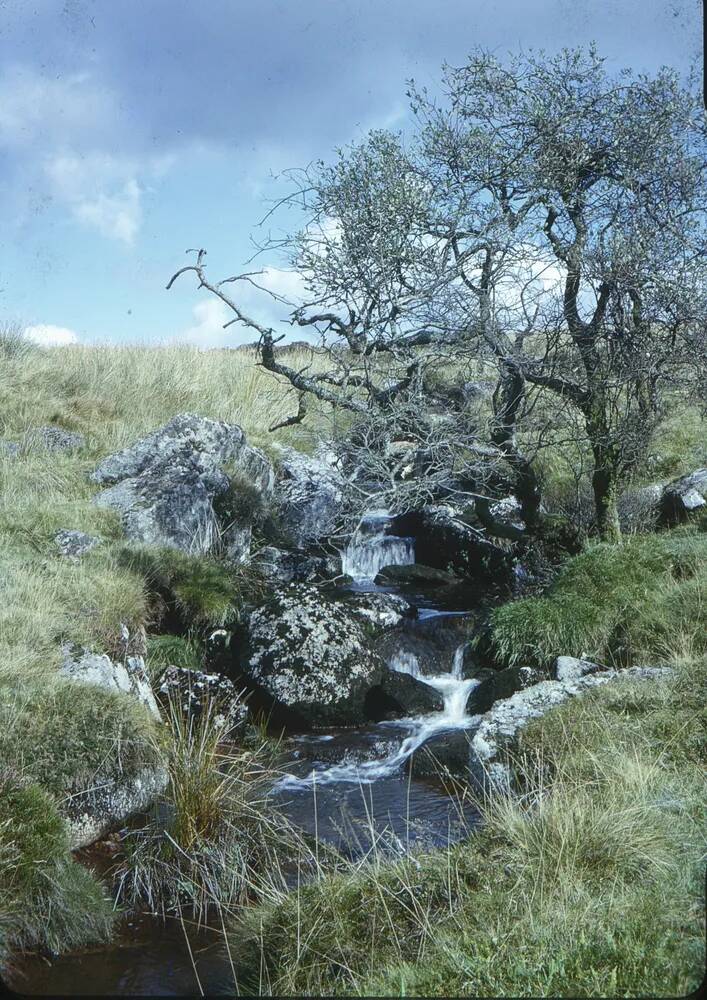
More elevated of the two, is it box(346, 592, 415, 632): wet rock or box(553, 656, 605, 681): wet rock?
box(346, 592, 415, 632): wet rock

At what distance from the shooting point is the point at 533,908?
3.94 metres

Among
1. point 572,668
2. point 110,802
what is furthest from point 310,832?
point 572,668

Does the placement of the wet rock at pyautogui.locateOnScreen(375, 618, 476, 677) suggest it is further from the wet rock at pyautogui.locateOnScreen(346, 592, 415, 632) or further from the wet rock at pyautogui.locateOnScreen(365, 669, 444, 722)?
the wet rock at pyautogui.locateOnScreen(365, 669, 444, 722)

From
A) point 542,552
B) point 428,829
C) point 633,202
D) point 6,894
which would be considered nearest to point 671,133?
point 633,202

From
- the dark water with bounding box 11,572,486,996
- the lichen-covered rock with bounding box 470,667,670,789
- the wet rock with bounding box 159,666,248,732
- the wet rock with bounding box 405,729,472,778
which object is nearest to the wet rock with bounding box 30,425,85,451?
the wet rock with bounding box 159,666,248,732

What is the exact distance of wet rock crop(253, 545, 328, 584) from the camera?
39.8 ft

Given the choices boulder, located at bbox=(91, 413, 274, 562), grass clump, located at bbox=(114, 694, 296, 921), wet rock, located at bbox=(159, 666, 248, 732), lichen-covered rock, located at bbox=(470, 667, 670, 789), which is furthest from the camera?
boulder, located at bbox=(91, 413, 274, 562)

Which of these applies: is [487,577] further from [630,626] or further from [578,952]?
[578,952]

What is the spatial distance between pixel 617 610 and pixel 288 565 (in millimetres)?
4964

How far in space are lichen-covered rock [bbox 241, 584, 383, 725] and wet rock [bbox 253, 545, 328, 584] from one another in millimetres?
1998

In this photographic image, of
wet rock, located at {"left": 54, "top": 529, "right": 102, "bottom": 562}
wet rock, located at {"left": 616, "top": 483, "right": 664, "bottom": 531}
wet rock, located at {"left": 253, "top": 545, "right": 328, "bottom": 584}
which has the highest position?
wet rock, located at {"left": 616, "top": 483, "right": 664, "bottom": 531}

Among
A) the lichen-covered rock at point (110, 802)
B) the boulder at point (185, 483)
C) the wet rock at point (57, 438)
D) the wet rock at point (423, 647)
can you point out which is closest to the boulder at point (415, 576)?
the wet rock at point (423, 647)

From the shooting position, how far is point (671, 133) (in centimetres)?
997

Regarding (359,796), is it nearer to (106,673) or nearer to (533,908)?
(106,673)
